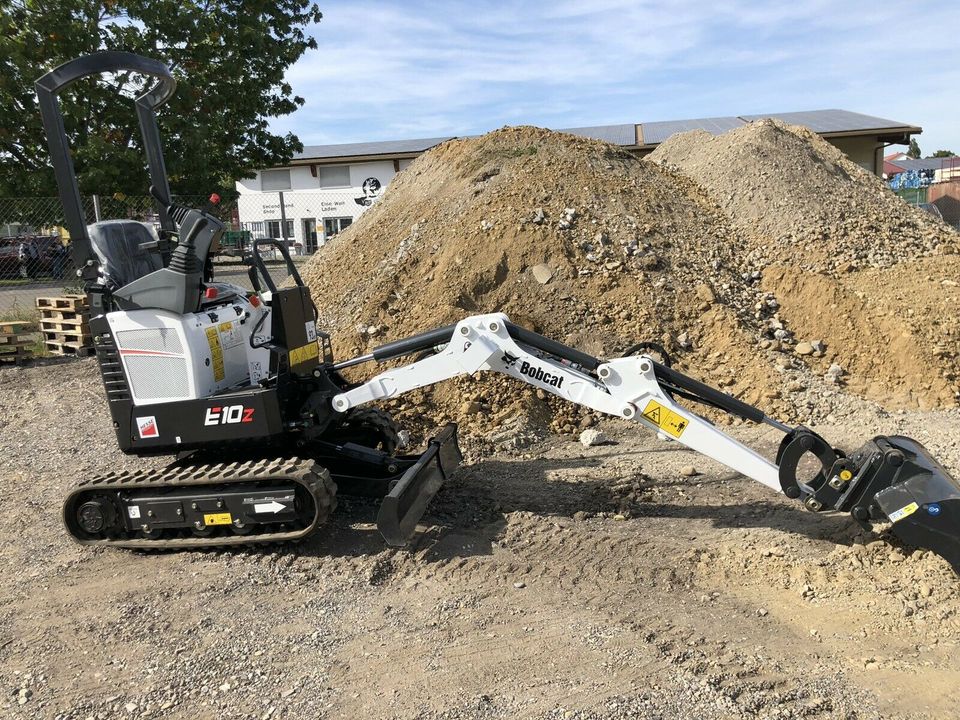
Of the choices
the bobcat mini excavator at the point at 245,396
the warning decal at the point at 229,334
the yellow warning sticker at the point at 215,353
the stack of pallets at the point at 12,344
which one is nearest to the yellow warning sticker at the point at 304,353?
the bobcat mini excavator at the point at 245,396

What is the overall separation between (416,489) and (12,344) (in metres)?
8.26

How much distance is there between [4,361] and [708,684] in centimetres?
1070

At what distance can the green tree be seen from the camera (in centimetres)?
1464

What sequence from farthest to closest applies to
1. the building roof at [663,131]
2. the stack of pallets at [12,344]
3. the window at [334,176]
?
the window at [334,176] → the building roof at [663,131] → the stack of pallets at [12,344]

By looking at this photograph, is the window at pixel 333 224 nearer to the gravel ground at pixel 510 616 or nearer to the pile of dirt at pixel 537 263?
the pile of dirt at pixel 537 263

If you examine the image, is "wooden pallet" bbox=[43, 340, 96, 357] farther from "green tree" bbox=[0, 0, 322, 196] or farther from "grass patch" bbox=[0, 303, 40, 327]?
"green tree" bbox=[0, 0, 322, 196]

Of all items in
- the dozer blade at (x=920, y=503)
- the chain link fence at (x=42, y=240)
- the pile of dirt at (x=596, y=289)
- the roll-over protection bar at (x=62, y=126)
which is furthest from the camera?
the chain link fence at (x=42, y=240)

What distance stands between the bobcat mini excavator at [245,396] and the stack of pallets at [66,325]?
610cm

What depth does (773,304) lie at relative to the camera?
9906 mm

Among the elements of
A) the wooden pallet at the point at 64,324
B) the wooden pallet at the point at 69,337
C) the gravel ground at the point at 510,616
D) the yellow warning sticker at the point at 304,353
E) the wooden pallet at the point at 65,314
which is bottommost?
the gravel ground at the point at 510,616

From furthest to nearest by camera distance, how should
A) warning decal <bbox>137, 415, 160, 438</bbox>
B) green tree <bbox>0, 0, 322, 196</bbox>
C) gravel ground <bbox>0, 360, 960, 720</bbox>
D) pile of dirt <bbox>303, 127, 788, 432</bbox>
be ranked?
green tree <bbox>0, 0, 322, 196</bbox> → pile of dirt <bbox>303, 127, 788, 432</bbox> → warning decal <bbox>137, 415, 160, 438</bbox> → gravel ground <bbox>0, 360, 960, 720</bbox>

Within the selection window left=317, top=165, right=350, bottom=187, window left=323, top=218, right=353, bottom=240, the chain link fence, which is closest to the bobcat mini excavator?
the chain link fence

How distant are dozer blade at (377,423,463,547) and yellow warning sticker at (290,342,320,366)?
1.16 metres

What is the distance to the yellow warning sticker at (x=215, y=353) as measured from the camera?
5.22m
